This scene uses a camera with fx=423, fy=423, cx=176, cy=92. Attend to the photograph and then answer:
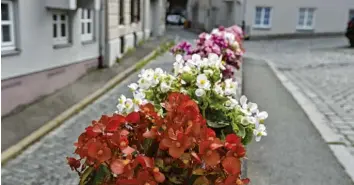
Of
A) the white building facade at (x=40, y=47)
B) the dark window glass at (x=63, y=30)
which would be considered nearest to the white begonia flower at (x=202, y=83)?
the white building facade at (x=40, y=47)

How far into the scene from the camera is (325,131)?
6.55 m

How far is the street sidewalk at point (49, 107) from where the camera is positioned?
650cm

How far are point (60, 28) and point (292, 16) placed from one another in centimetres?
2143

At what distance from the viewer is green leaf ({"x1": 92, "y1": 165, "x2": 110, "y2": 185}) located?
2107 millimetres

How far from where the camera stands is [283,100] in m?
8.80

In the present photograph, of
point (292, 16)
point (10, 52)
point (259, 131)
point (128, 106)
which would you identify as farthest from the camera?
point (292, 16)

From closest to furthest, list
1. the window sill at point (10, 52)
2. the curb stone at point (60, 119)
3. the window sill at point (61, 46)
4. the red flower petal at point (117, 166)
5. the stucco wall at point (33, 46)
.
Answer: the red flower petal at point (117, 166) < the curb stone at point (60, 119) < the window sill at point (10, 52) < the stucco wall at point (33, 46) < the window sill at point (61, 46)

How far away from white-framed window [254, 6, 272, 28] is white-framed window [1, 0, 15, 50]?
22.2 m

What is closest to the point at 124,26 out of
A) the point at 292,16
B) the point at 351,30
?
the point at 351,30

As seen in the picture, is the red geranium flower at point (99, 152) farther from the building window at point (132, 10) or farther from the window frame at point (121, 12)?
the building window at point (132, 10)

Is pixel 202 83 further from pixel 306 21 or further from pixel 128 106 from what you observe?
pixel 306 21

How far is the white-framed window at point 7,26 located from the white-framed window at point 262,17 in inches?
873

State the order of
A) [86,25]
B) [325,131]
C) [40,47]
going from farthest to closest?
[86,25] → [40,47] → [325,131]

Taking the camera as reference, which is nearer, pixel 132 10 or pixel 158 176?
pixel 158 176
